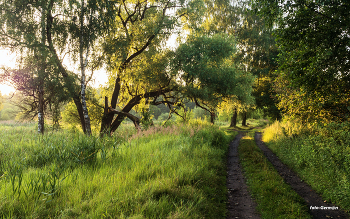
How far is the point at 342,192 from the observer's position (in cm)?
530

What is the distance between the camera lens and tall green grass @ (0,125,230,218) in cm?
327

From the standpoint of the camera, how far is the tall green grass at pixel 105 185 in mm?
3266

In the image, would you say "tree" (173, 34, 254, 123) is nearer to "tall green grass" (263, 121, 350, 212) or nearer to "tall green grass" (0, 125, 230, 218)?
"tall green grass" (263, 121, 350, 212)

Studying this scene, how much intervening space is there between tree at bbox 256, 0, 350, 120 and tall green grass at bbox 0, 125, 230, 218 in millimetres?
4771

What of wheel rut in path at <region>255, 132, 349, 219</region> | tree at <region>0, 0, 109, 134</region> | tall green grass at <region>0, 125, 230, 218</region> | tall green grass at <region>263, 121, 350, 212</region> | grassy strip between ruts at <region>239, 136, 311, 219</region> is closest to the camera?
tall green grass at <region>0, 125, 230, 218</region>

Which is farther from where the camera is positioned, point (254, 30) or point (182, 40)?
point (254, 30)

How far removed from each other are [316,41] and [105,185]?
736 cm

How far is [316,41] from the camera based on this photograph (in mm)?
5570

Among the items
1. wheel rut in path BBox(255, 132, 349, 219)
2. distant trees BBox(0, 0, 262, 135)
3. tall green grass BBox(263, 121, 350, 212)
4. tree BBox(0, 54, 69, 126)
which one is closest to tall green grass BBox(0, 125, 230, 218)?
wheel rut in path BBox(255, 132, 349, 219)

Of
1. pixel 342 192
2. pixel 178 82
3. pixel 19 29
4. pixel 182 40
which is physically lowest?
pixel 342 192

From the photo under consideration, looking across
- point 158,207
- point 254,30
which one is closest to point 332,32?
point 158,207

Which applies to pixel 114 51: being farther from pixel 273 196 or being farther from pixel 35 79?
pixel 273 196

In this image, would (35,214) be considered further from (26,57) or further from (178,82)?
(178,82)

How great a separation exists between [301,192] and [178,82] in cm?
1144
